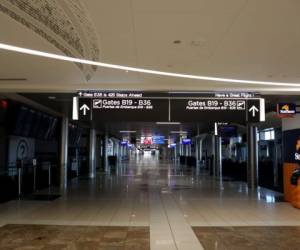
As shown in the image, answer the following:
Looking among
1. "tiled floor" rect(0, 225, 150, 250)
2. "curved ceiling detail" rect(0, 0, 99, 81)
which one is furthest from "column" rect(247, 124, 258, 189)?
"curved ceiling detail" rect(0, 0, 99, 81)

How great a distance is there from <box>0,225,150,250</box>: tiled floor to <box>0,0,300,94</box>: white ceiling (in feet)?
10.4

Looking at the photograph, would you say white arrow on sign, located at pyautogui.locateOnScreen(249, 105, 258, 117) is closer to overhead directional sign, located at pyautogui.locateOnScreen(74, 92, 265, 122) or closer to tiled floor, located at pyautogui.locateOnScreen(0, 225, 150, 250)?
overhead directional sign, located at pyautogui.locateOnScreen(74, 92, 265, 122)

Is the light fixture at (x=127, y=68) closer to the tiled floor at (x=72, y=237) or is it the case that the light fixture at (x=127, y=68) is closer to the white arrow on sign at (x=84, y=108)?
the white arrow on sign at (x=84, y=108)

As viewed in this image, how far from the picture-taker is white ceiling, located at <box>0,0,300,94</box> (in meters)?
4.32

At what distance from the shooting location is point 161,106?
9.03 m

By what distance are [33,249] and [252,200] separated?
7.68 metres

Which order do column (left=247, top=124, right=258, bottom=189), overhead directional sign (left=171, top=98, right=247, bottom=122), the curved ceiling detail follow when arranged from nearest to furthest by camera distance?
the curved ceiling detail
overhead directional sign (left=171, top=98, right=247, bottom=122)
column (left=247, top=124, right=258, bottom=189)

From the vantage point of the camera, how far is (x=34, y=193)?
42.7ft

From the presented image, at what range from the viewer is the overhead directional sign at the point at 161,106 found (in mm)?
8883

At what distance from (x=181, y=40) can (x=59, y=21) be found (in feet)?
5.84

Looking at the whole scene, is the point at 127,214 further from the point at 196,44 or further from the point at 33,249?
the point at 196,44

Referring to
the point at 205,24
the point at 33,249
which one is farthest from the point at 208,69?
the point at 33,249

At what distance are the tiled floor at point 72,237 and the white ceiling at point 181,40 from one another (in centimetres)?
317

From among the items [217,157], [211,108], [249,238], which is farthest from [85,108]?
[217,157]
